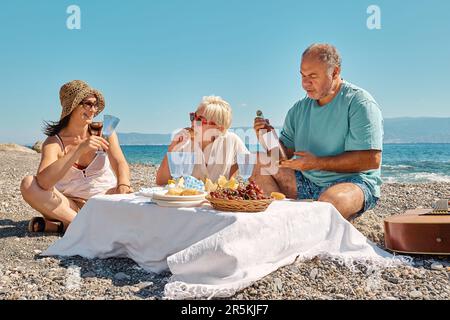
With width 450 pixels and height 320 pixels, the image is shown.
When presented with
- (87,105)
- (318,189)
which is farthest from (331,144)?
(87,105)

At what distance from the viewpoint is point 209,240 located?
11.6 ft

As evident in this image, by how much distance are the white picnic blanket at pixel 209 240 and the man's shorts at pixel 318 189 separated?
27.2 inches

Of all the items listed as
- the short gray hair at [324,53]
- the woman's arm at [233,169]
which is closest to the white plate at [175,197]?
the woman's arm at [233,169]

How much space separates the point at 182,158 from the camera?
5.27 m

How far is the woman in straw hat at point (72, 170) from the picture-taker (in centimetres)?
536

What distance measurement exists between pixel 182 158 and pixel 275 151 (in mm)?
962

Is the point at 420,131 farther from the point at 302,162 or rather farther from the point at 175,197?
the point at 175,197

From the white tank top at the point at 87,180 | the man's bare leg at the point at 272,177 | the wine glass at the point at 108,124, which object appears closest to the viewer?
the wine glass at the point at 108,124

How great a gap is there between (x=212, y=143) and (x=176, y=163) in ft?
1.38

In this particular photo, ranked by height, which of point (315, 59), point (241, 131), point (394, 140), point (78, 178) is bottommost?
point (394, 140)

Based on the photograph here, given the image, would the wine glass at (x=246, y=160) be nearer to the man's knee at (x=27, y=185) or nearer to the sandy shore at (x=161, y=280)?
the sandy shore at (x=161, y=280)
